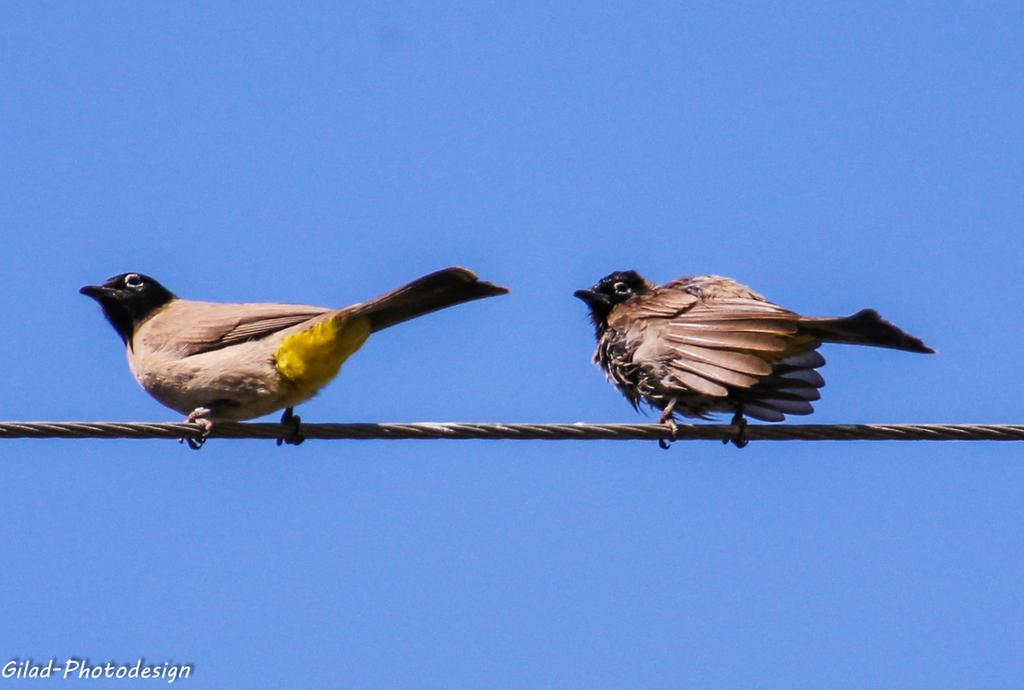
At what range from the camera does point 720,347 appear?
7.71m

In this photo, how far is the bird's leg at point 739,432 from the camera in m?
6.77

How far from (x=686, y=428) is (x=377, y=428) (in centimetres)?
165

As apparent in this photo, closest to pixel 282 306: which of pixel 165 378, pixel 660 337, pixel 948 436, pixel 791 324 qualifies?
pixel 165 378

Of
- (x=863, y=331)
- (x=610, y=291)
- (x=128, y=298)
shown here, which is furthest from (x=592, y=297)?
(x=128, y=298)

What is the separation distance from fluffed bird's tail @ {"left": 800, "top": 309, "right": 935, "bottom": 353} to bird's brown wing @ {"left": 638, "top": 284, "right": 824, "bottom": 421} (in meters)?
0.11

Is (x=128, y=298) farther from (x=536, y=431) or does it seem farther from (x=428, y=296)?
(x=536, y=431)

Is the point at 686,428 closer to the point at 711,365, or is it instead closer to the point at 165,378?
the point at 711,365

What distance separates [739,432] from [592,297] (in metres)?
2.54

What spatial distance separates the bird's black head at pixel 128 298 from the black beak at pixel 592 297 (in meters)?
2.64

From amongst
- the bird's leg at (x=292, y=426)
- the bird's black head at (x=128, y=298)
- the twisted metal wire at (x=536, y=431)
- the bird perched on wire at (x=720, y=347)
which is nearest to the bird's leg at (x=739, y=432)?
the bird perched on wire at (x=720, y=347)

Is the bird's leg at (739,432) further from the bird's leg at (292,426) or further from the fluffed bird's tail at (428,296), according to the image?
the bird's leg at (292,426)

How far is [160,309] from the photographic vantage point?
830cm

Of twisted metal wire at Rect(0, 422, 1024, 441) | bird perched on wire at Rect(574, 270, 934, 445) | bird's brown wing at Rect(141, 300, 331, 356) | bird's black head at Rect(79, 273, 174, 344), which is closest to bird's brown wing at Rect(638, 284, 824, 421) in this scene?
bird perched on wire at Rect(574, 270, 934, 445)

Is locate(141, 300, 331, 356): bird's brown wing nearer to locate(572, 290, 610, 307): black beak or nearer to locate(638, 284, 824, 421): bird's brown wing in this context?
locate(638, 284, 824, 421): bird's brown wing
